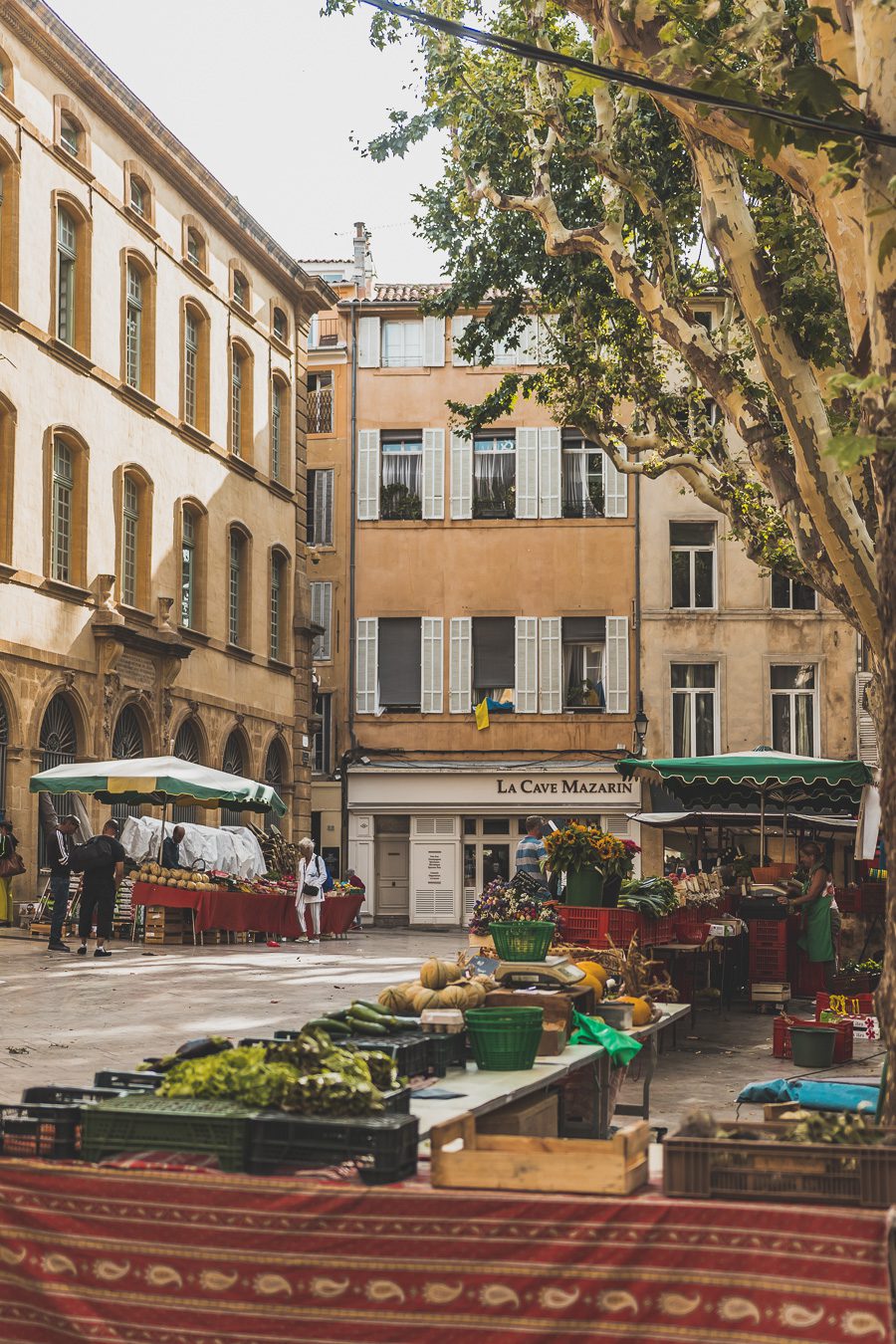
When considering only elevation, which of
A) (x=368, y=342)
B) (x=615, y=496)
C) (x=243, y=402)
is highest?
(x=368, y=342)

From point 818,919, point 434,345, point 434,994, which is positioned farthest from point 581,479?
point 434,994

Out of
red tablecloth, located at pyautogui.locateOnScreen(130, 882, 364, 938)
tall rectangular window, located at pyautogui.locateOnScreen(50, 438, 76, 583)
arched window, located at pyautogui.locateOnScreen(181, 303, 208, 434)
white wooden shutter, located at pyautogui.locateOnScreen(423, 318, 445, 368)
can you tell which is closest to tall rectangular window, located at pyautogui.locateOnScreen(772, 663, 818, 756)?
white wooden shutter, located at pyautogui.locateOnScreen(423, 318, 445, 368)

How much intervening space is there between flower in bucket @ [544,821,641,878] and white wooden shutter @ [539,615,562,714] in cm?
2421

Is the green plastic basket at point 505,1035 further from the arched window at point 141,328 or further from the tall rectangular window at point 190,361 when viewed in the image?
the tall rectangular window at point 190,361

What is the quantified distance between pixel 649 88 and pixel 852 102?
3.01 ft

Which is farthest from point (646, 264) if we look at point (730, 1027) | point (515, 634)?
point (515, 634)

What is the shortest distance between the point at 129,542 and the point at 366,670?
1081 centimetres

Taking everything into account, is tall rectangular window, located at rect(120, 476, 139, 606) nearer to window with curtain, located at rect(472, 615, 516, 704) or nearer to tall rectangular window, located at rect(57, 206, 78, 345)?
tall rectangular window, located at rect(57, 206, 78, 345)

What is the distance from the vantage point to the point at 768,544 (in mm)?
18766

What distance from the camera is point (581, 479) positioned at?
1535 inches

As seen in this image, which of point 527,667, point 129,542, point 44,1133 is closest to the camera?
point 44,1133

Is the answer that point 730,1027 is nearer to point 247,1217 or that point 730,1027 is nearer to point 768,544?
point 768,544

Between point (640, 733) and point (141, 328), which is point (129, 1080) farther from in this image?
point (640, 733)

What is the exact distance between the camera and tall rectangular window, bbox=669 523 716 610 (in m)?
37.8
